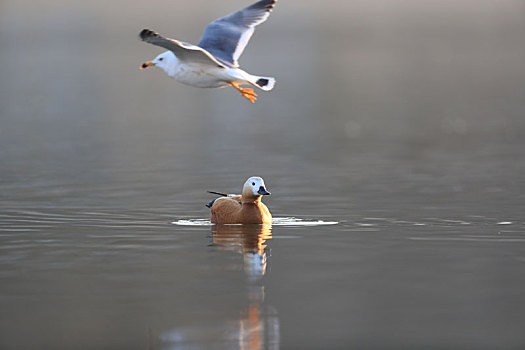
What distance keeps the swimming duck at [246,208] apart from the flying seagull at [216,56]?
1.28m

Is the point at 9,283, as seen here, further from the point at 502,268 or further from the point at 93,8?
the point at 93,8

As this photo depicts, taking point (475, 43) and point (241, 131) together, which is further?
point (475, 43)

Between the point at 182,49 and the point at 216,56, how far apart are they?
1.44 metres

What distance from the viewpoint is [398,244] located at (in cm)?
1423

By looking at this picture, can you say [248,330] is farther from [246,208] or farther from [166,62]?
[166,62]

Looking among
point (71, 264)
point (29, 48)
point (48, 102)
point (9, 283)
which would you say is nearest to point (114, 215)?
point (71, 264)

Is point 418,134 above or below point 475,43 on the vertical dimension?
below

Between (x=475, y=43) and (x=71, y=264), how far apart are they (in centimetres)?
10774

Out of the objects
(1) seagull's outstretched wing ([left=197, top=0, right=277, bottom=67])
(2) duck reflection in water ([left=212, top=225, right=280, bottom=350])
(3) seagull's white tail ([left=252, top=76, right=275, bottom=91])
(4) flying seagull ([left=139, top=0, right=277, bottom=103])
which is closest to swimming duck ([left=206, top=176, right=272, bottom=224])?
(2) duck reflection in water ([left=212, top=225, right=280, bottom=350])

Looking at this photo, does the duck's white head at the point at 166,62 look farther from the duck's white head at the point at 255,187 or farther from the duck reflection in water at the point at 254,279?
the duck reflection in water at the point at 254,279

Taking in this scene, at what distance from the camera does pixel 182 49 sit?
1596 cm

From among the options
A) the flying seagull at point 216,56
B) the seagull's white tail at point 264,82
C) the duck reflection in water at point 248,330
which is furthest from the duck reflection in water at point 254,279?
the flying seagull at point 216,56

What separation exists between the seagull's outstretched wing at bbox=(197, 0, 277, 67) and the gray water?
91.0 inches

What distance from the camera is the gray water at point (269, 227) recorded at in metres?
10.4
